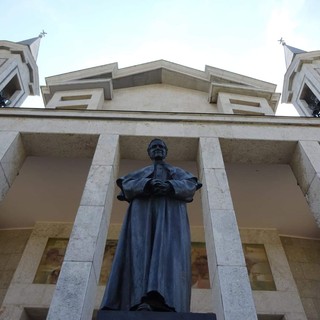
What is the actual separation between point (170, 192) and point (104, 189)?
266 centimetres

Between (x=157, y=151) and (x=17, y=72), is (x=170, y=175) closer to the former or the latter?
(x=157, y=151)

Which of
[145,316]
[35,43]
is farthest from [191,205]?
[35,43]

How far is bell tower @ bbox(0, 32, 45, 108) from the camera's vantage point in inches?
648

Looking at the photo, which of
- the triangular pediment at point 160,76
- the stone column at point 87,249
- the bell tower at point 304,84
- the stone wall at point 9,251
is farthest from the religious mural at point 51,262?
the bell tower at point 304,84

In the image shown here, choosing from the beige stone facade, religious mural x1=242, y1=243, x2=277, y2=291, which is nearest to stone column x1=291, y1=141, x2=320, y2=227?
the beige stone facade

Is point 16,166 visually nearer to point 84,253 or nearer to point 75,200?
point 75,200

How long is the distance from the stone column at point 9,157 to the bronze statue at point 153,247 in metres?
3.94

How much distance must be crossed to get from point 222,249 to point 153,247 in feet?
6.88

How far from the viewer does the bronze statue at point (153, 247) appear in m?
4.15

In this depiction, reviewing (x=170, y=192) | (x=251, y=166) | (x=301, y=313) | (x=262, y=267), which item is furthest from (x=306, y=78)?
(x=170, y=192)

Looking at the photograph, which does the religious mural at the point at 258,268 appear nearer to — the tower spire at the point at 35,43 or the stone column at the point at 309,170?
the stone column at the point at 309,170

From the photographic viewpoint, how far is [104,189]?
745 cm

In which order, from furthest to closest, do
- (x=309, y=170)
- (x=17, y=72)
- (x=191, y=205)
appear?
(x=17, y=72), (x=191, y=205), (x=309, y=170)

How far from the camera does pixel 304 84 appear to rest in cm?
1702
